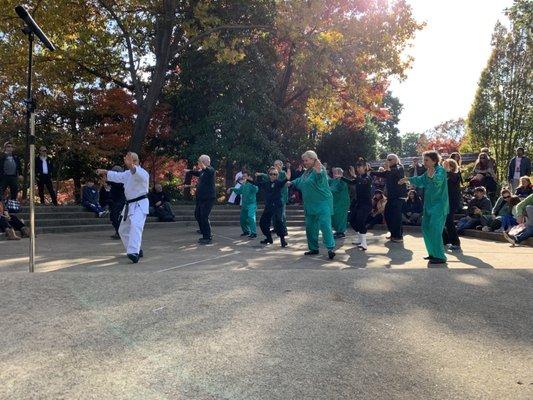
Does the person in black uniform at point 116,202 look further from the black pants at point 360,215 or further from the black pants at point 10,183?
the black pants at point 360,215

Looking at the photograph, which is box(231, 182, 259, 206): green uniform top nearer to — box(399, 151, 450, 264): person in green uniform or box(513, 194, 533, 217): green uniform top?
box(399, 151, 450, 264): person in green uniform

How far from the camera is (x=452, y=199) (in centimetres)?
946

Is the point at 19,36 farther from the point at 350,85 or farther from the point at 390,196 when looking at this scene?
the point at 390,196

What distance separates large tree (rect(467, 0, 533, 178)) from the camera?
100 ft

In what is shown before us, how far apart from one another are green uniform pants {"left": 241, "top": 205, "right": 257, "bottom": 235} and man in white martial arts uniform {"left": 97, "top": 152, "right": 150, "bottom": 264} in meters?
4.87

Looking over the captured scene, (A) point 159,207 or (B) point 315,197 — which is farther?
(A) point 159,207

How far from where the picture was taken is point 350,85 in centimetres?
1939

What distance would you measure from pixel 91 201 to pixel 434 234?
1123 centimetres

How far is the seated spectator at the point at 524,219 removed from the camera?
9.71m

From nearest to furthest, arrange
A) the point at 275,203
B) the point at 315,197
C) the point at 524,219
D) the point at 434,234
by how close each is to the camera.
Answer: the point at 434,234 → the point at 315,197 → the point at 524,219 → the point at 275,203

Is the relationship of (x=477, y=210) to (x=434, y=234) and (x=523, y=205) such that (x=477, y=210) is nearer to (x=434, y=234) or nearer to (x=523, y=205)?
(x=523, y=205)

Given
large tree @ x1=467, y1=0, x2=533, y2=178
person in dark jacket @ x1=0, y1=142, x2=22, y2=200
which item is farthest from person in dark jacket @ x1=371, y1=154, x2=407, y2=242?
large tree @ x1=467, y1=0, x2=533, y2=178

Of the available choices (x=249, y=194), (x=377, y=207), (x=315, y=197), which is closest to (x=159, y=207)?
(x=249, y=194)

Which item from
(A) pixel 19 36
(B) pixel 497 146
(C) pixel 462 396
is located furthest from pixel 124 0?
(B) pixel 497 146
